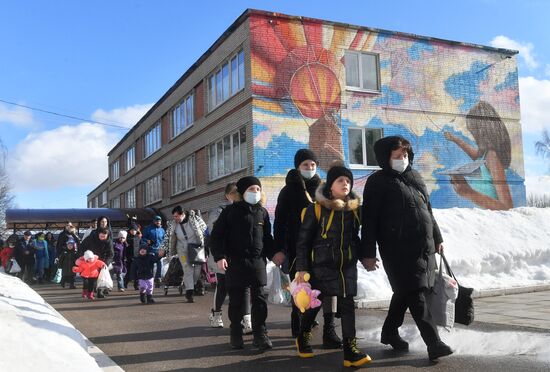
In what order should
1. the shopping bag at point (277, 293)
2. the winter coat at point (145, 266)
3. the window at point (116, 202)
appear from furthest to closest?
the window at point (116, 202) < the winter coat at point (145, 266) < the shopping bag at point (277, 293)

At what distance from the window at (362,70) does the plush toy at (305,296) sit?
15.2 m

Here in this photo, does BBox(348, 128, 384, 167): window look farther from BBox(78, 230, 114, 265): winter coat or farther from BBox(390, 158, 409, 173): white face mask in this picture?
BBox(390, 158, 409, 173): white face mask

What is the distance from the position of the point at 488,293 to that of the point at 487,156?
1306 cm

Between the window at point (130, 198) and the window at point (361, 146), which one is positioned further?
the window at point (130, 198)

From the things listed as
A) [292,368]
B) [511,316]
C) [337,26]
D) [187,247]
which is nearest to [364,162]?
[337,26]

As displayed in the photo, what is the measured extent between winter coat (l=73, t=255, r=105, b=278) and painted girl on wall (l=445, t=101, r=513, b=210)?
44.9ft

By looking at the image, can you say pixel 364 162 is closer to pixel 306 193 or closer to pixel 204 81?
pixel 204 81

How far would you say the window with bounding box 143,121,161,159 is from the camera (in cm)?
3058

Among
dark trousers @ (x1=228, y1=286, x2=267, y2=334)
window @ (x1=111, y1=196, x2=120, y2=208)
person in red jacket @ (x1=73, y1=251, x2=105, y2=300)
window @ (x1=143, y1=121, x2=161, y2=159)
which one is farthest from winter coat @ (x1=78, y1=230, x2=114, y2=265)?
window @ (x1=111, y1=196, x2=120, y2=208)

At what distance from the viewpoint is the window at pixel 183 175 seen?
2484 cm

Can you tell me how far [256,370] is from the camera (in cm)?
498

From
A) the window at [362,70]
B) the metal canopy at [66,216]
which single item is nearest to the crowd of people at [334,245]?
the window at [362,70]

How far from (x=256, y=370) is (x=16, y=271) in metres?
16.8

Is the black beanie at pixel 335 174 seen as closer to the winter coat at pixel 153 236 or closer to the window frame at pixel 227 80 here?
the winter coat at pixel 153 236
